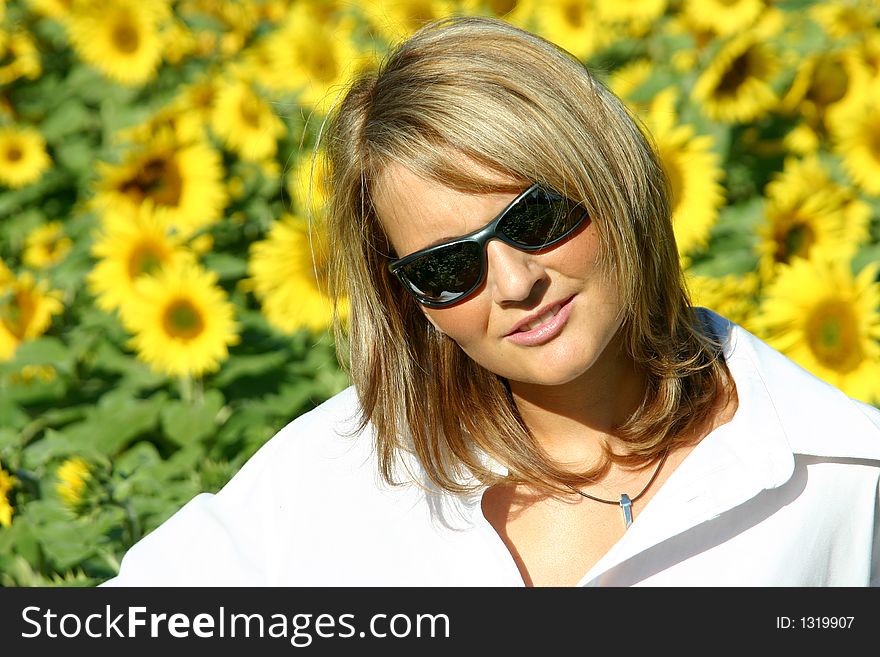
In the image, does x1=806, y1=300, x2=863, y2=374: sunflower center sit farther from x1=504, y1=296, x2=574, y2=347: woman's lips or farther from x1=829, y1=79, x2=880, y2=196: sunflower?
x1=504, y1=296, x2=574, y2=347: woman's lips

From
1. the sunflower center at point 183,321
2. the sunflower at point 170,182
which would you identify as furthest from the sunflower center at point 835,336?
the sunflower at point 170,182

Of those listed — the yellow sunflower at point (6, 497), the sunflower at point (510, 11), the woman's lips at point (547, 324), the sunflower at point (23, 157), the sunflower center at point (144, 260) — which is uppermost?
the sunflower at point (510, 11)

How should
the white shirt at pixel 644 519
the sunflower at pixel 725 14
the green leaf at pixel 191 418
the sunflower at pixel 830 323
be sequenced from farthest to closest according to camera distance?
the sunflower at pixel 725 14, the green leaf at pixel 191 418, the sunflower at pixel 830 323, the white shirt at pixel 644 519

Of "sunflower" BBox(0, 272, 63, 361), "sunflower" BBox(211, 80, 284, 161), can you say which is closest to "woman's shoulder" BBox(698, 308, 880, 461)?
"sunflower" BBox(211, 80, 284, 161)

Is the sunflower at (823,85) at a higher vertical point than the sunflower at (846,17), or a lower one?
lower

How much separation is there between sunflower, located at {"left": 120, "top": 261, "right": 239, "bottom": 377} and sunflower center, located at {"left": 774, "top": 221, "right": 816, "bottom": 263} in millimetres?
1694

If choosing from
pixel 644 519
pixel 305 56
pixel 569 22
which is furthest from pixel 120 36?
pixel 644 519

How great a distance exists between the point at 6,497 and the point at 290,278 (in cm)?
115

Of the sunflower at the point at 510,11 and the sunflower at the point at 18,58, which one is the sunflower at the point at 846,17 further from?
the sunflower at the point at 18,58

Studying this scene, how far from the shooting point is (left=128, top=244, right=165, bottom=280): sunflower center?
324 centimetres

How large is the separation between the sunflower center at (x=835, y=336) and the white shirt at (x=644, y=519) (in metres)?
0.95

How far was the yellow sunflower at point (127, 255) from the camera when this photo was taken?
3221 mm

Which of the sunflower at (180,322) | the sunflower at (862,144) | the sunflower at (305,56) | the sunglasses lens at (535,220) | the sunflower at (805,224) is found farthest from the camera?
the sunflower at (305,56)

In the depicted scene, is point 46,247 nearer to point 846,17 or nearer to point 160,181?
point 160,181
